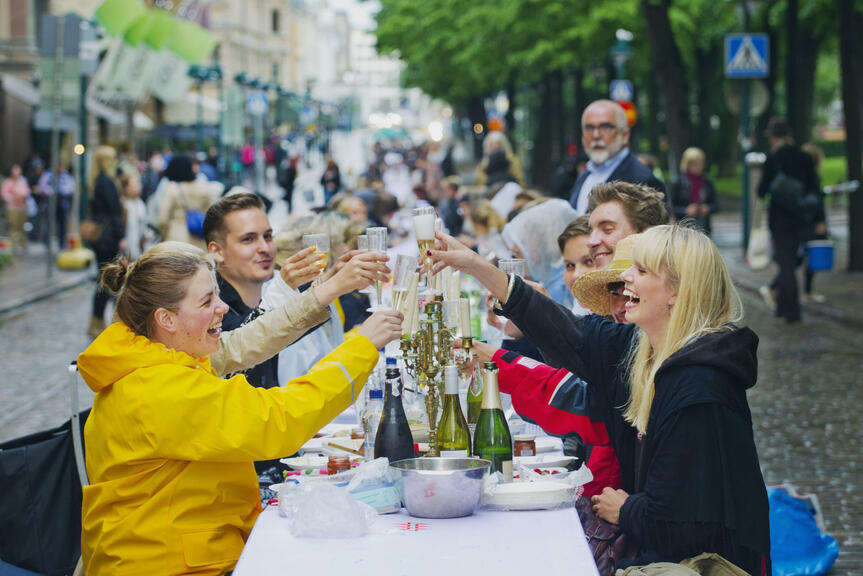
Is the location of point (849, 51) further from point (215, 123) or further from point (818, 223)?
point (215, 123)

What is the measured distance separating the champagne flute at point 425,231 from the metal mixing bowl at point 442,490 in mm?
737

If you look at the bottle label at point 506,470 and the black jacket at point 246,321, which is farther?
the black jacket at point 246,321

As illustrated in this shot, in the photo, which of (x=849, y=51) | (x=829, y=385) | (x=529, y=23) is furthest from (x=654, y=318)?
(x=529, y=23)

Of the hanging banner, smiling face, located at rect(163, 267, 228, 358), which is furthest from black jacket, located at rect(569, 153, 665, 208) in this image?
the hanging banner

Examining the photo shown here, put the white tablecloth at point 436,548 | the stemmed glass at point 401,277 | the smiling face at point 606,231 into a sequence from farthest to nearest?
the smiling face at point 606,231, the stemmed glass at point 401,277, the white tablecloth at point 436,548

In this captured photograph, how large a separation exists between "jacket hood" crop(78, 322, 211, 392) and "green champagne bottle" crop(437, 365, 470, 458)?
0.85 meters

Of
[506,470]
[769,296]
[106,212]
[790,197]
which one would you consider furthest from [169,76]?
[506,470]

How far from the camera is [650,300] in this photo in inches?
151

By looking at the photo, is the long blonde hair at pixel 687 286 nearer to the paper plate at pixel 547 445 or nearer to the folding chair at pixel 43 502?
the paper plate at pixel 547 445

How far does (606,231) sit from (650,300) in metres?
1.51

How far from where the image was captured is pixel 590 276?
4793 mm

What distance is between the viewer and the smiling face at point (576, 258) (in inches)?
224

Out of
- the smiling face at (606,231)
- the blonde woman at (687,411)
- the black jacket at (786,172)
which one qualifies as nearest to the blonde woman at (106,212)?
the black jacket at (786,172)

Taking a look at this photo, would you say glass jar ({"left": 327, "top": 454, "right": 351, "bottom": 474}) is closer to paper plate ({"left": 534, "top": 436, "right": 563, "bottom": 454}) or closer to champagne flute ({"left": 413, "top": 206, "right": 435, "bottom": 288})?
champagne flute ({"left": 413, "top": 206, "right": 435, "bottom": 288})
